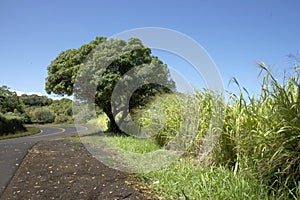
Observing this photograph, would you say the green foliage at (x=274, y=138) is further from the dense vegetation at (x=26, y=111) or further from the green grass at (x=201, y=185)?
the dense vegetation at (x=26, y=111)

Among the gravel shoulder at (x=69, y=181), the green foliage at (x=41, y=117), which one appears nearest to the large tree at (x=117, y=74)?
the gravel shoulder at (x=69, y=181)

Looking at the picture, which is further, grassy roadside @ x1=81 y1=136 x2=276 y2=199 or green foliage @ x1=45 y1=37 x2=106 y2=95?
green foliage @ x1=45 y1=37 x2=106 y2=95

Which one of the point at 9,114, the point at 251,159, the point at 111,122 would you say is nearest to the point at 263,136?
the point at 251,159

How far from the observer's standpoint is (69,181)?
11.8 feet

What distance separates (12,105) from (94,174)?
2378 centimetres

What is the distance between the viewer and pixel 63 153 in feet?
18.4

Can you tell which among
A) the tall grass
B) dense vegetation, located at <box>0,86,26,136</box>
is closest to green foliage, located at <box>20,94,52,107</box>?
dense vegetation, located at <box>0,86,26,136</box>

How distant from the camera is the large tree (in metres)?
10.0

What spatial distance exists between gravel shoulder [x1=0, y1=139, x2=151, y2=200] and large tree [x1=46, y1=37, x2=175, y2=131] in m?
5.37

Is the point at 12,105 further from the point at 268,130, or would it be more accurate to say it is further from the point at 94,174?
the point at 268,130

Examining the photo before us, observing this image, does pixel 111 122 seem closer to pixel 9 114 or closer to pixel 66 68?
pixel 66 68

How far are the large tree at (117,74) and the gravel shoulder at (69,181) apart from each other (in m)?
5.37

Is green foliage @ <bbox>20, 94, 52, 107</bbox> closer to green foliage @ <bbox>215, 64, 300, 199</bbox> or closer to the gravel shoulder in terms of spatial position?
the gravel shoulder

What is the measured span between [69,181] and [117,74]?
21.8 feet
